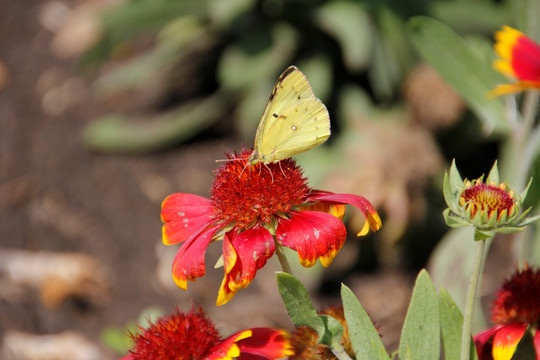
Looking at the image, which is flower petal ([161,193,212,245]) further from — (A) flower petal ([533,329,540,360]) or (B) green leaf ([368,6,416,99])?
(B) green leaf ([368,6,416,99])

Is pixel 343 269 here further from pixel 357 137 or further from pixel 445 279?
pixel 445 279

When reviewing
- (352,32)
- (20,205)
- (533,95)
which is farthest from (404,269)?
(20,205)

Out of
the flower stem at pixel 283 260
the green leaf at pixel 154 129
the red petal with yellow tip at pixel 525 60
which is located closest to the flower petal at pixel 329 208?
the flower stem at pixel 283 260

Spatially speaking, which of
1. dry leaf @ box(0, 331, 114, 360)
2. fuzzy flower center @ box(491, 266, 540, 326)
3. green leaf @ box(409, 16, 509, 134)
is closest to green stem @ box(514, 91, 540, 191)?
green leaf @ box(409, 16, 509, 134)

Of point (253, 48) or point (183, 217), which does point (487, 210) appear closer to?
point (183, 217)

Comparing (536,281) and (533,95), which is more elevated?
(533,95)

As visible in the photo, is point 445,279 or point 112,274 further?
point 112,274
